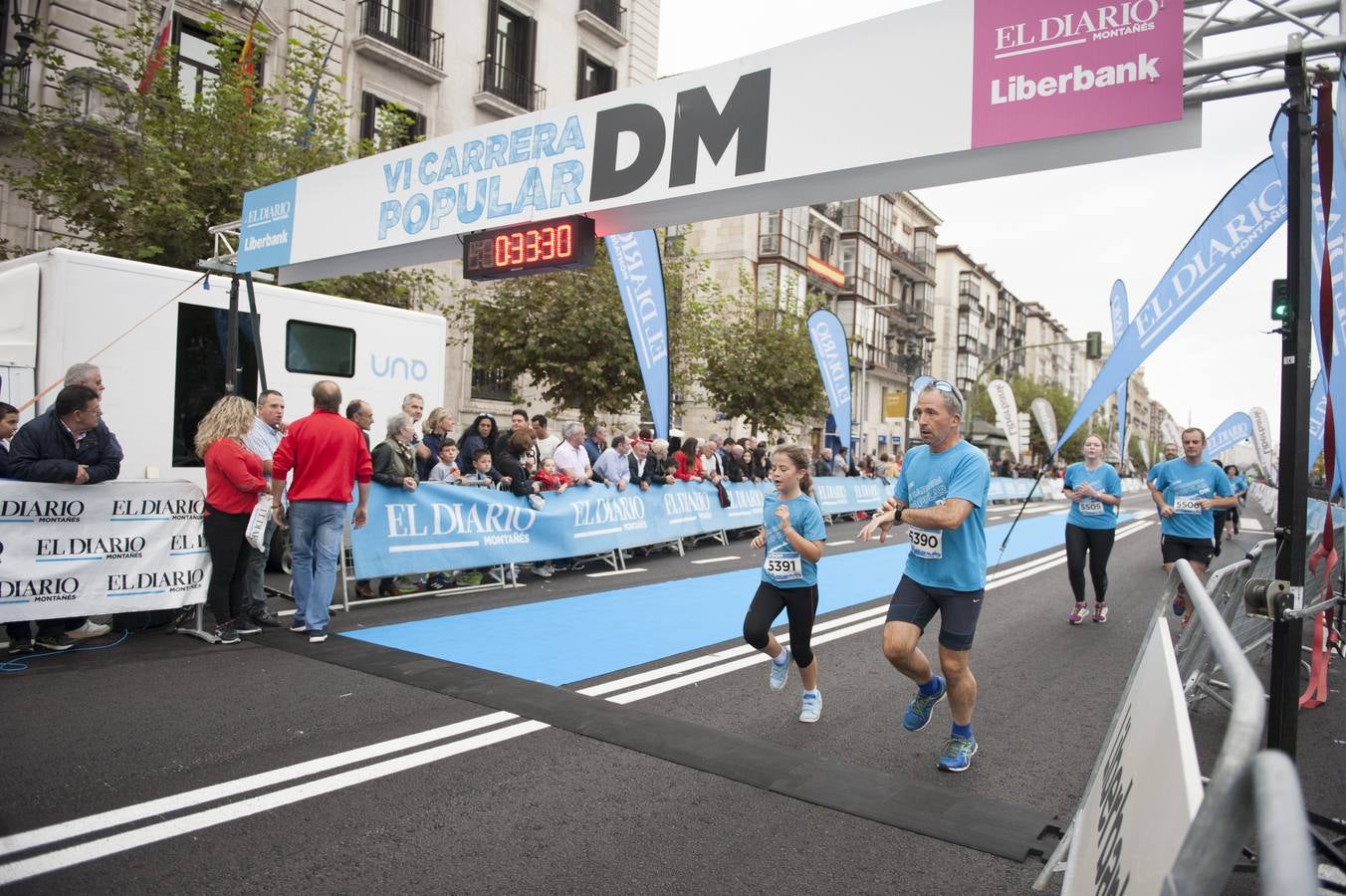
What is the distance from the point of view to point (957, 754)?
4.59 meters

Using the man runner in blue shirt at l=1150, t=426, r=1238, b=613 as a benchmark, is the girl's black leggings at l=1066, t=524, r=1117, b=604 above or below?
below

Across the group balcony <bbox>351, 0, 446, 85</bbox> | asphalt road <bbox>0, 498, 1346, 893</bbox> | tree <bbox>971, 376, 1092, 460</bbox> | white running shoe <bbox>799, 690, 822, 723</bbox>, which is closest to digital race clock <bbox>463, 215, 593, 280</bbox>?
asphalt road <bbox>0, 498, 1346, 893</bbox>

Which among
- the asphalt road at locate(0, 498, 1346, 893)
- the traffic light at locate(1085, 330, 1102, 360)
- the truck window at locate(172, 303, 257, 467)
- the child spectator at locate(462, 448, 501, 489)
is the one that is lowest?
the asphalt road at locate(0, 498, 1346, 893)

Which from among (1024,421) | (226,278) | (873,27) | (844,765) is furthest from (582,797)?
(1024,421)

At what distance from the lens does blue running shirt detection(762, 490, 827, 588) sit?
539 centimetres

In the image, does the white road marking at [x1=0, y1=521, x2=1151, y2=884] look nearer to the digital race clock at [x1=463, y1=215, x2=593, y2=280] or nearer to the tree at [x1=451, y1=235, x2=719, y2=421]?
the digital race clock at [x1=463, y1=215, x2=593, y2=280]

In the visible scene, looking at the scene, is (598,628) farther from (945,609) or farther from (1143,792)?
(1143,792)

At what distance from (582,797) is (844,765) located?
1.44m

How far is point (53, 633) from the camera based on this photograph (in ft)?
21.5

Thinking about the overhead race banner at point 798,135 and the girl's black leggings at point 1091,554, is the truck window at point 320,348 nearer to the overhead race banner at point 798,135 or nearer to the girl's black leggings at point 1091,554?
the overhead race banner at point 798,135

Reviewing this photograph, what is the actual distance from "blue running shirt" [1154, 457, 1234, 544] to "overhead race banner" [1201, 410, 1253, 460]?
71.1ft

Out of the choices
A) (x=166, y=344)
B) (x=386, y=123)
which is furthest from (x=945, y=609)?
(x=386, y=123)

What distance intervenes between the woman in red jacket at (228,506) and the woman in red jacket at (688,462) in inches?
333

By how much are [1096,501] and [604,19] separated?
87.5 ft
